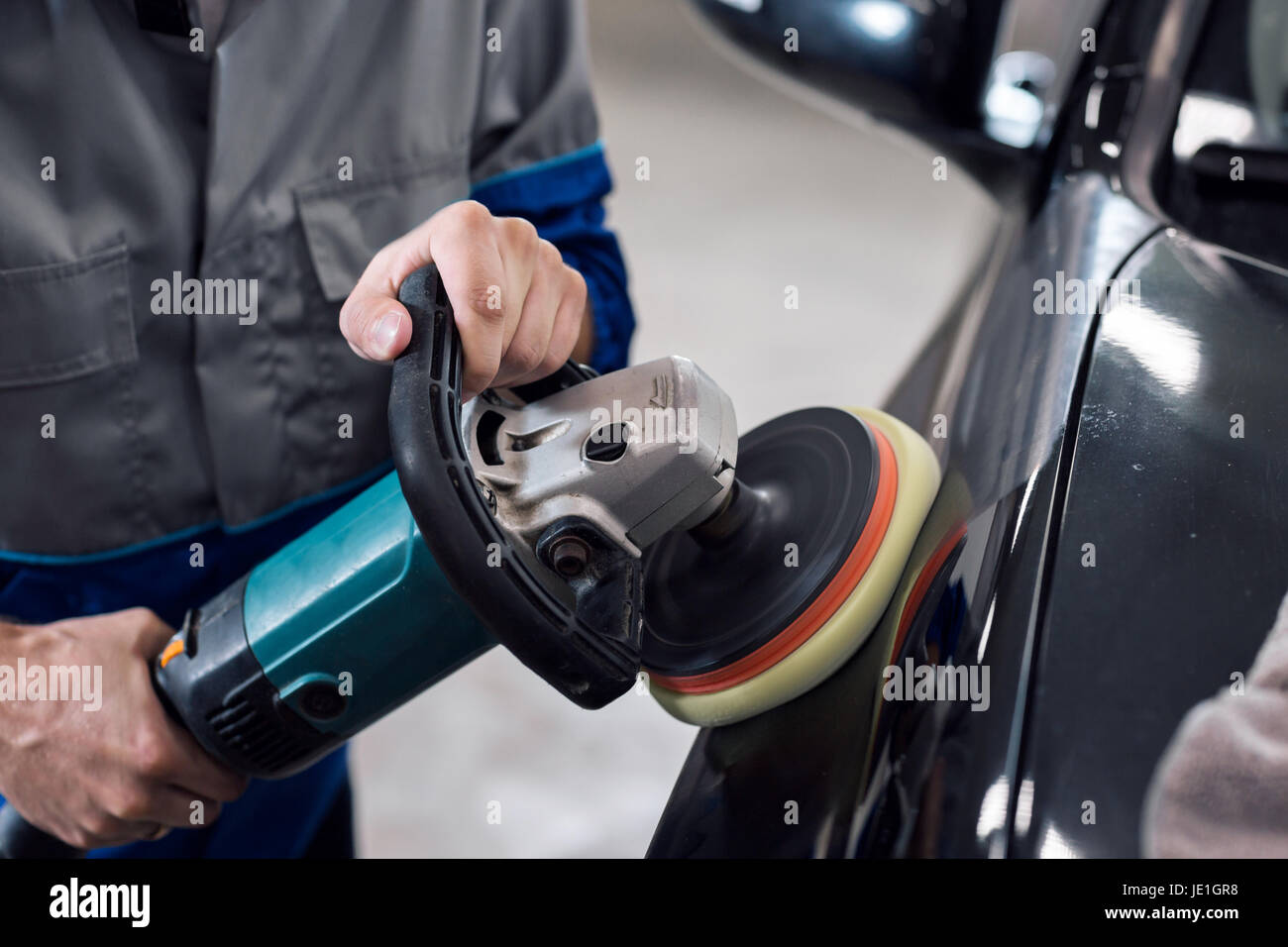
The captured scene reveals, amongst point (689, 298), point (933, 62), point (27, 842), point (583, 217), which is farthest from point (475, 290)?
point (689, 298)

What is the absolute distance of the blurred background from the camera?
6.90 feet

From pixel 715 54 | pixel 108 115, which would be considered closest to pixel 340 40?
pixel 108 115

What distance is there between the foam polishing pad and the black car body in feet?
0.08

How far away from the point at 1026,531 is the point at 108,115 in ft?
2.62

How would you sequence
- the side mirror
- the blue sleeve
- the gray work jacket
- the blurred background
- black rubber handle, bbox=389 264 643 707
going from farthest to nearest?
the blurred background, the side mirror, the blue sleeve, the gray work jacket, black rubber handle, bbox=389 264 643 707

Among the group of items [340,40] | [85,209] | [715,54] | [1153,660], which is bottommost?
[715,54]

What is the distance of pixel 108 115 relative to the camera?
2.91ft

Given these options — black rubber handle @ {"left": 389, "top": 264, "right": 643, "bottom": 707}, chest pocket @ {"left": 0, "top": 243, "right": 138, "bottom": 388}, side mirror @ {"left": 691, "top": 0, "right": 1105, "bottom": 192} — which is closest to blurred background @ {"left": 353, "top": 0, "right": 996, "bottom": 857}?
side mirror @ {"left": 691, "top": 0, "right": 1105, "bottom": 192}

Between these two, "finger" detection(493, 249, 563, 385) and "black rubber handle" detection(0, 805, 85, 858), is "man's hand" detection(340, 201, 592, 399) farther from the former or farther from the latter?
"black rubber handle" detection(0, 805, 85, 858)

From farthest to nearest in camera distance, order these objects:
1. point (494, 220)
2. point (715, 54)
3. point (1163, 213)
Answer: point (715, 54), point (1163, 213), point (494, 220)

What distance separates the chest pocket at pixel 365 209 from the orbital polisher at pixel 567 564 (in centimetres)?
25

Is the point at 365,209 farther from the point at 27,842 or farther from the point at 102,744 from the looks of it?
the point at 27,842

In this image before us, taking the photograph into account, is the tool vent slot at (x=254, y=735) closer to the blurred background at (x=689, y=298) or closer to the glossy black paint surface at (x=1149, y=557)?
the blurred background at (x=689, y=298)
